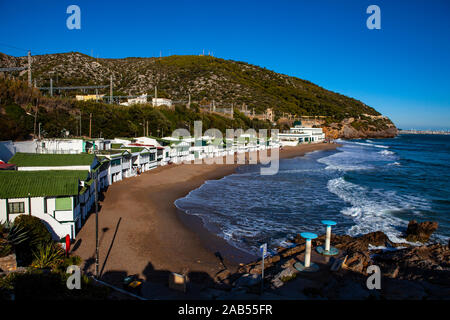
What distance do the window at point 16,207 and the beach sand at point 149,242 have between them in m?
2.99

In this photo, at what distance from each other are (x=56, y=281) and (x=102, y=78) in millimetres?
101744

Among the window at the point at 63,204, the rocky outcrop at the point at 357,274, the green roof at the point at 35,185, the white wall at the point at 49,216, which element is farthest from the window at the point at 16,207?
the rocky outcrop at the point at 357,274

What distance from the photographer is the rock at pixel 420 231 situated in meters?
17.0

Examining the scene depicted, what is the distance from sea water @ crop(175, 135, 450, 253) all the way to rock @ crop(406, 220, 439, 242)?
502 mm

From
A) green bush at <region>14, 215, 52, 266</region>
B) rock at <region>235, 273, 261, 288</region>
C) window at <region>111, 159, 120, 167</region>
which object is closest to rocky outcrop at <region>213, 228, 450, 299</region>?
rock at <region>235, 273, 261, 288</region>

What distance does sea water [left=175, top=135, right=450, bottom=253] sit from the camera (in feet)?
60.5

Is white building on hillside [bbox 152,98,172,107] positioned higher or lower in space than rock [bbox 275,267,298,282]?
higher

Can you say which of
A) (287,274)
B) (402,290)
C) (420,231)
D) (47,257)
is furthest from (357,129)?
(47,257)

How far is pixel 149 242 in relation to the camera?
15.6m

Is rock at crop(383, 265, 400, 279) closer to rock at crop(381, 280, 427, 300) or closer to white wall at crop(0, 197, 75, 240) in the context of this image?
rock at crop(381, 280, 427, 300)

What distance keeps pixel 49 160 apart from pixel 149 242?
9.58 metres

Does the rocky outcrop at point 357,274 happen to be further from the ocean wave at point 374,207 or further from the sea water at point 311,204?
the ocean wave at point 374,207

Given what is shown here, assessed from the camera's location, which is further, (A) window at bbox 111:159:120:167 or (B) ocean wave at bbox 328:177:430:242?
(A) window at bbox 111:159:120:167

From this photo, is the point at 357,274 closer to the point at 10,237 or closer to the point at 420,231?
the point at 420,231
